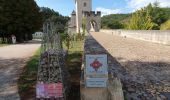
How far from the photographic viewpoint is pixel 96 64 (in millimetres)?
4898

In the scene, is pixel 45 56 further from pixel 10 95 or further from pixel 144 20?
pixel 144 20

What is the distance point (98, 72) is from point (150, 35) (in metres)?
19.7

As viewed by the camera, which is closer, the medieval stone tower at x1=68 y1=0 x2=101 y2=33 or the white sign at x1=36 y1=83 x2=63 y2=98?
the white sign at x1=36 y1=83 x2=63 y2=98

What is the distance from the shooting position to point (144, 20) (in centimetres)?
5200

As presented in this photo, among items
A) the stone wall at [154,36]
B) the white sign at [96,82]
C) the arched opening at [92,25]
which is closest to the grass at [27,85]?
the white sign at [96,82]

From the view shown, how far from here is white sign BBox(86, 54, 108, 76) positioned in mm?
4879

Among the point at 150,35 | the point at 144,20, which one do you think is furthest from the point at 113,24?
the point at 150,35

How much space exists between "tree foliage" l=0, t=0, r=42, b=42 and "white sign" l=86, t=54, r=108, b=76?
30984mm

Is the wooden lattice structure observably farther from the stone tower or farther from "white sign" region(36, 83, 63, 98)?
the stone tower

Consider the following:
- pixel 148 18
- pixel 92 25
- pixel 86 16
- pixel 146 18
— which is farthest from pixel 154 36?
pixel 92 25

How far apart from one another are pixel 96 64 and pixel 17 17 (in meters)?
32.3

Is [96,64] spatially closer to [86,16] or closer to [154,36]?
[154,36]

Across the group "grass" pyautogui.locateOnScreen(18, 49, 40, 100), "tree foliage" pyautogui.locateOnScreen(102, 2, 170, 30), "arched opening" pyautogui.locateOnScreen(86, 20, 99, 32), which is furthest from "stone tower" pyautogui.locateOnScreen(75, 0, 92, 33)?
"grass" pyautogui.locateOnScreen(18, 49, 40, 100)

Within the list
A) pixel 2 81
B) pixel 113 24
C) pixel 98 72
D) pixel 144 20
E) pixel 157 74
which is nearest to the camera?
pixel 98 72
